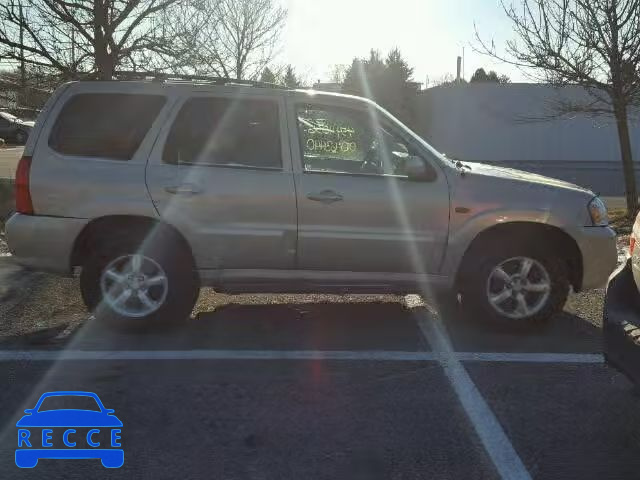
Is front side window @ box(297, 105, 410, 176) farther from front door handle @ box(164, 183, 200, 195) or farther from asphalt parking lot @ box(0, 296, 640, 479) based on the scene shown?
asphalt parking lot @ box(0, 296, 640, 479)

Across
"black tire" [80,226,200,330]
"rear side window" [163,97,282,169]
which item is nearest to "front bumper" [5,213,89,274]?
"black tire" [80,226,200,330]

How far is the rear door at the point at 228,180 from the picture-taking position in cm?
505

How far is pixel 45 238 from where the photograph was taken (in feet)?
16.6

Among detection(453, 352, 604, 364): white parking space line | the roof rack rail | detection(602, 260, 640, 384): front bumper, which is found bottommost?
detection(453, 352, 604, 364): white parking space line

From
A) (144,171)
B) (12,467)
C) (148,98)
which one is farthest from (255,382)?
(148,98)

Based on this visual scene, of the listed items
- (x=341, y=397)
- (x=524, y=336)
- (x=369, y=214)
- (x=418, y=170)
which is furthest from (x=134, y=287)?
(x=524, y=336)

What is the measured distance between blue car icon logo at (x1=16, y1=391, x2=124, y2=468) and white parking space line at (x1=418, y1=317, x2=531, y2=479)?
75.9 inches

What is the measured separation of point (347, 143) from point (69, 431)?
10.4 feet

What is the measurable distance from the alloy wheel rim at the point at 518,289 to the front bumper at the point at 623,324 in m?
1.55

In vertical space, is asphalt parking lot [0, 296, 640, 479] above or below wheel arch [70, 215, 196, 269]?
below

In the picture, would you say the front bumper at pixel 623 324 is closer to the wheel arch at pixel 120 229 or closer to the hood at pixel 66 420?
the hood at pixel 66 420

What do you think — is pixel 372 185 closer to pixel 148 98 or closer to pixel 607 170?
pixel 148 98

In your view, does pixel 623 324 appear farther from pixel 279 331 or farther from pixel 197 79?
pixel 197 79

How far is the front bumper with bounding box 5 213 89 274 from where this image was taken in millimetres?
5043
